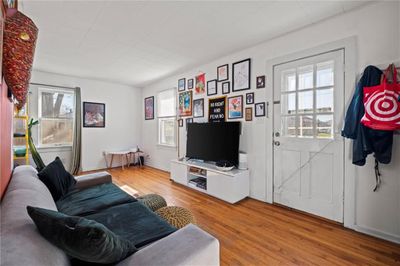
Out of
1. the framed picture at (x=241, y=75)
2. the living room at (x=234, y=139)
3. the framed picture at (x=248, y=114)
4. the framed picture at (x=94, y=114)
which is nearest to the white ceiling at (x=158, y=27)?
the living room at (x=234, y=139)

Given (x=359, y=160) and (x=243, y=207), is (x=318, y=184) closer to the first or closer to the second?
(x=359, y=160)

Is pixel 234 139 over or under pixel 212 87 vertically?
under

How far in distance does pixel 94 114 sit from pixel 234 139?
3833mm

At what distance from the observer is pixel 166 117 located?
5000mm

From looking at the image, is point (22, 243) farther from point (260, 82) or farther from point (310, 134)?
point (260, 82)

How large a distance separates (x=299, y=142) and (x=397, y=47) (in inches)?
52.3

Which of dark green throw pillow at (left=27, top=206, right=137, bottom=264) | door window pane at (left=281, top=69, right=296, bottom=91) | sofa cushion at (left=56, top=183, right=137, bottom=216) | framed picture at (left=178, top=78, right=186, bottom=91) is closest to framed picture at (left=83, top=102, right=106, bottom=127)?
framed picture at (left=178, top=78, right=186, bottom=91)

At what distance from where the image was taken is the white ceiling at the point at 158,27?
2.06m

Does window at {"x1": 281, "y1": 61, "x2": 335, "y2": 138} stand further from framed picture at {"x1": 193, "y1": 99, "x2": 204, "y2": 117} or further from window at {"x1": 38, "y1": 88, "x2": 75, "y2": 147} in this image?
window at {"x1": 38, "y1": 88, "x2": 75, "y2": 147}

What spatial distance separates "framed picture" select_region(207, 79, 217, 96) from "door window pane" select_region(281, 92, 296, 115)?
4.24 feet

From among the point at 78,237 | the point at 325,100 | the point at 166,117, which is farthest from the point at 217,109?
the point at 78,237

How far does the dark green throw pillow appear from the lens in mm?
788

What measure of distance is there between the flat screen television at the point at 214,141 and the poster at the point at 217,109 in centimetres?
19

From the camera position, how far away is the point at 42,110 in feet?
14.4
